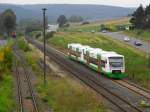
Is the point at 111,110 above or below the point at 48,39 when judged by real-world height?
above

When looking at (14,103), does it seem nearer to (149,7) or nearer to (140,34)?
(140,34)

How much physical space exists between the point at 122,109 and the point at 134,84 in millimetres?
15436

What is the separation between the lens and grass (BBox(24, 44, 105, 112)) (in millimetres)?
29406

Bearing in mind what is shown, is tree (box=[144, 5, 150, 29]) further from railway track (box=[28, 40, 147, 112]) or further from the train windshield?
the train windshield

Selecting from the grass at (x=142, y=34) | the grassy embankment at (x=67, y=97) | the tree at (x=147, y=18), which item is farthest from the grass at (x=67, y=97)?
the tree at (x=147, y=18)

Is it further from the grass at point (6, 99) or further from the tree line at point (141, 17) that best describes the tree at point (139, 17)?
the grass at point (6, 99)

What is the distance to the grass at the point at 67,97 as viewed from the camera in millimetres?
29406

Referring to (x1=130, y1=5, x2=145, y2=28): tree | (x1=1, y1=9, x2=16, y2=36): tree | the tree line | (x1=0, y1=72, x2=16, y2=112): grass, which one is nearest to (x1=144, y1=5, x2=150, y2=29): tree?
the tree line

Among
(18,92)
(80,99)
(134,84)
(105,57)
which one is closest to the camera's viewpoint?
(80,99)

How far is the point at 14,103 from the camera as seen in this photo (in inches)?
1206

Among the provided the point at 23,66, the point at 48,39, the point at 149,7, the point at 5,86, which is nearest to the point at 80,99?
the point at 5,86

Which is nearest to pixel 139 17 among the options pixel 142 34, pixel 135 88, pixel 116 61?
pixel 142 34

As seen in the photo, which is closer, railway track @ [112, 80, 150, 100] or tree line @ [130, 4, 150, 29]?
railway track @ [112, 80, 150, 100]

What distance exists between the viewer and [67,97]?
33688 millimetres
